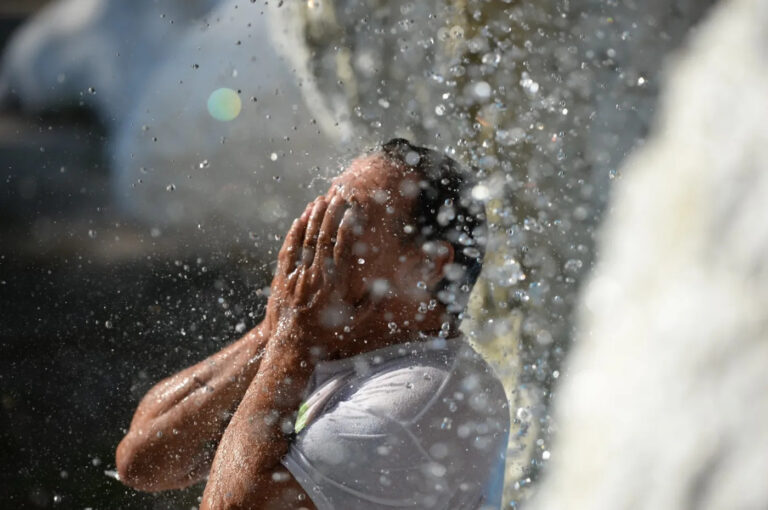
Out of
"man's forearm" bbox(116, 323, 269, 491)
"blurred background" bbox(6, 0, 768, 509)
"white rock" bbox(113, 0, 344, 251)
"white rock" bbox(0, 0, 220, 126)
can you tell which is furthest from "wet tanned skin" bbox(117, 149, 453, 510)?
"white rock" bbox(0, 0, 220, 126)

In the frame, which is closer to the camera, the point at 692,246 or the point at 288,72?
the point at 692,246

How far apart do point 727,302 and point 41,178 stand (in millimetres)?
2416

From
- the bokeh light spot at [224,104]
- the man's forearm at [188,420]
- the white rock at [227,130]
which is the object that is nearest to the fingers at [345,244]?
the man's forearm at [188,420]

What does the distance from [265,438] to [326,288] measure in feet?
0.90

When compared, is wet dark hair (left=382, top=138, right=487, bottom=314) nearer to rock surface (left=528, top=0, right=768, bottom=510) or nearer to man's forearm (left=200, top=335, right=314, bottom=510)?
man's forearm (left=200, top=335, right=314, bottom=510)

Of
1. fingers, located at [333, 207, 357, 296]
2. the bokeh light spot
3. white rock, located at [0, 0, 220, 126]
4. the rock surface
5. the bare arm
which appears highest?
white rock, located at [0, 0, 220, 126]

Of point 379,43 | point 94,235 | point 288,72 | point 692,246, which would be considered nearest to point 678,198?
point 692,246

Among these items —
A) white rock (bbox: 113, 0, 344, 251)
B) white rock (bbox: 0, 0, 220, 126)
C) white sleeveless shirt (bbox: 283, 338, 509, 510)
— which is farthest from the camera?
white rock (bbox: 0, 0, 220, 126)

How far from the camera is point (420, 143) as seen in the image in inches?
86.2

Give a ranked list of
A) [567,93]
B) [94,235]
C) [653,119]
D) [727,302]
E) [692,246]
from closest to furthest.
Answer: [727,302]
[692,246]
[653,119]
[567,93]
[94,235]

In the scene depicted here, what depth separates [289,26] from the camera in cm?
262

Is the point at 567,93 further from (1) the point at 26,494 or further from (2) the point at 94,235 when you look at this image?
(1) the point at 26,494

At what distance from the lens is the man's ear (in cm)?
145

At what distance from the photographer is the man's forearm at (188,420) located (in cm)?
163
